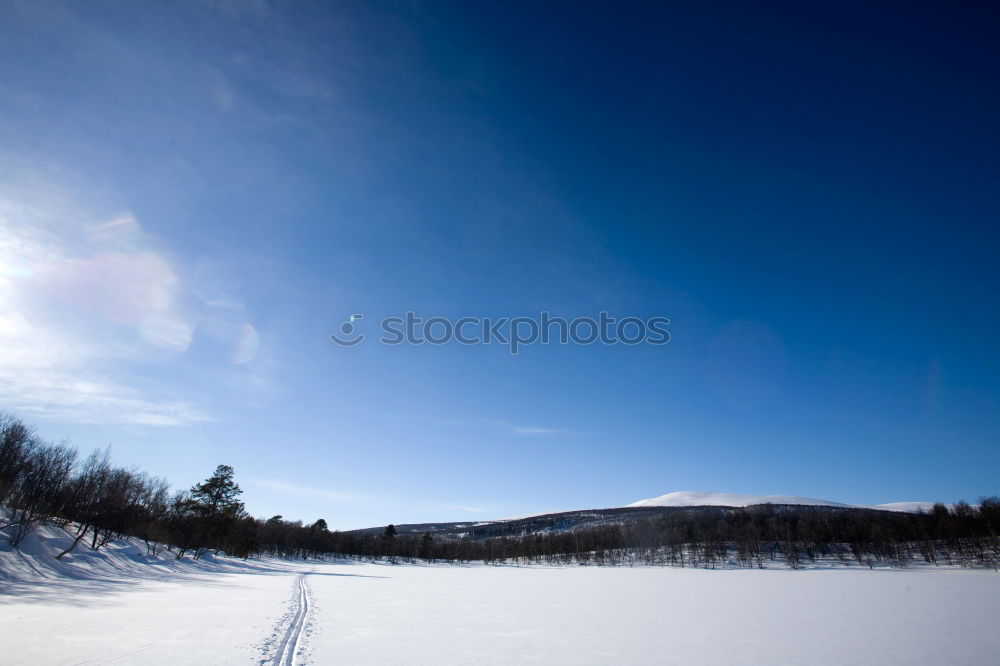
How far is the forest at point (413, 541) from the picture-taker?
4272 cm

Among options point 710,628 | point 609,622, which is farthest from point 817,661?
point 609,622

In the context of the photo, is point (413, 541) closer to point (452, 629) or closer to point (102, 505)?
point (102, 505)

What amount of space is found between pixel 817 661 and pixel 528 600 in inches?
781

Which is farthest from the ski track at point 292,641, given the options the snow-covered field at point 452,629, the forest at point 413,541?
the forest at point 413,541

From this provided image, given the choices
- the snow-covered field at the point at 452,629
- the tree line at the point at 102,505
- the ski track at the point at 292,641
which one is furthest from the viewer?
the tree line at the point at 102,505

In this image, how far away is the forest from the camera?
42.7 m

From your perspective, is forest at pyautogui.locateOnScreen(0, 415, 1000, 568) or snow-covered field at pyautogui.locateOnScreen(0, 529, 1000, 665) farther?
forest at pyautogui.locateOnScreen(0, 415, 1000, 568)

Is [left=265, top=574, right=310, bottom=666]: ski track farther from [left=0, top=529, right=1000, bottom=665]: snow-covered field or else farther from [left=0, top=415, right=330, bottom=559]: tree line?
[left=0, top=415, right=330, bottom=559]: tree line

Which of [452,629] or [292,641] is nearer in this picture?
[292,641]

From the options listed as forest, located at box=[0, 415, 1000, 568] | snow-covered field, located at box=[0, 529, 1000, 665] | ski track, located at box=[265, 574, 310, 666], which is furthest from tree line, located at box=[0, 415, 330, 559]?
ski track, located at box=[265, 574, 310, 666]

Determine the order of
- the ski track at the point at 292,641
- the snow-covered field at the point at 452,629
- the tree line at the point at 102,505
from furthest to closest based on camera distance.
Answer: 1. the tree line at the point at 102,505
2. the snow-covered field at the point at 452,629
3. the ski track at the point at 292,641

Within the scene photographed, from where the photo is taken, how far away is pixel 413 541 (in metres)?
179

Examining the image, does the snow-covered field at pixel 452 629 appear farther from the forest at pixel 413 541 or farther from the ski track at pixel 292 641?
the forest at pixel 413 541

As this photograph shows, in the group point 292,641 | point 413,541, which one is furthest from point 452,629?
point 413,541
